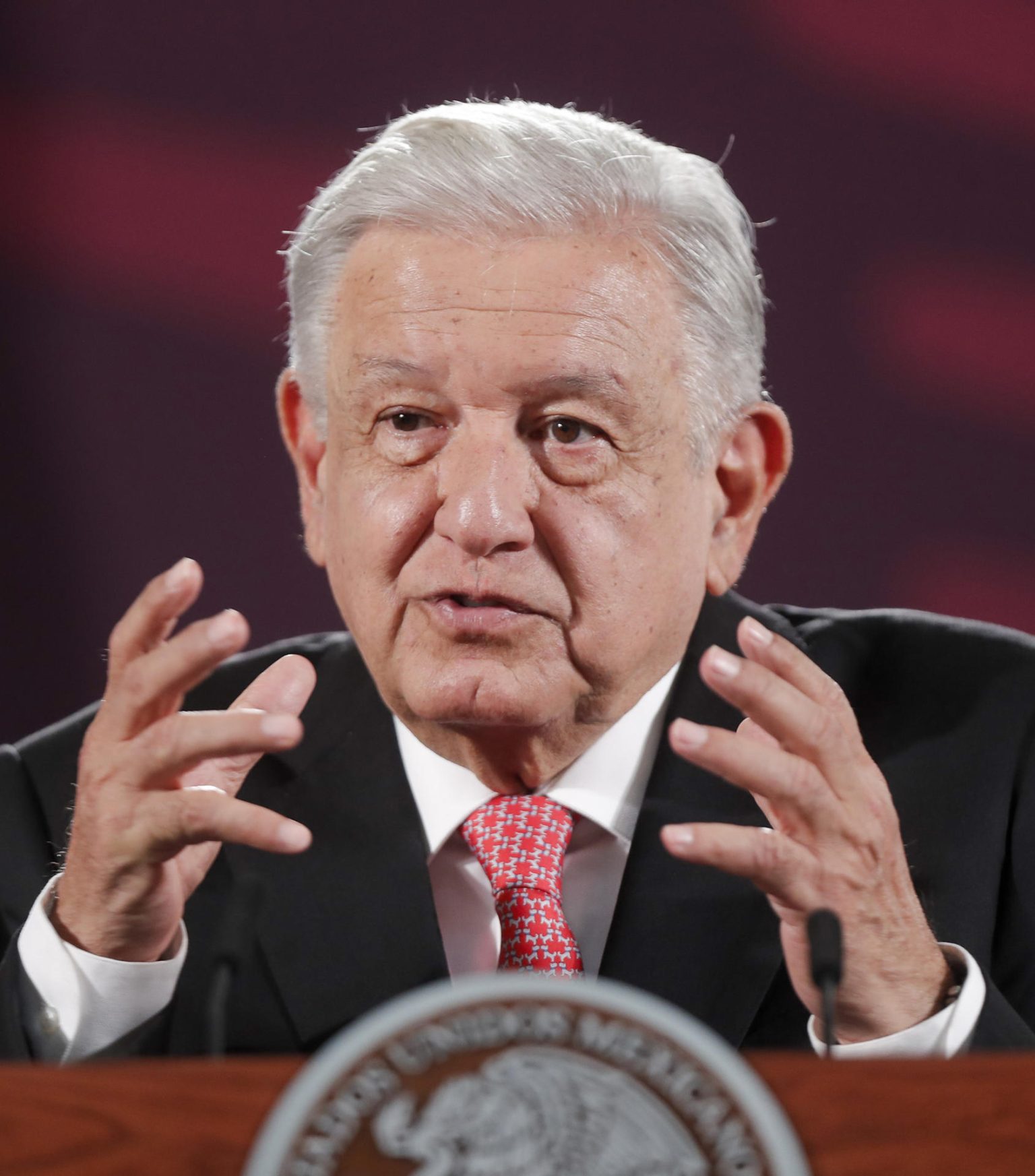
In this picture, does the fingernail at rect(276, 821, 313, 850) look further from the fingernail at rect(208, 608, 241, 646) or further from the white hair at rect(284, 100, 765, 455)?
the white hair at rect(284, 100, 765, 455)

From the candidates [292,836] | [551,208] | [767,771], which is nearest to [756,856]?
[767,771]

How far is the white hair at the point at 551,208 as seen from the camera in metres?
1.67

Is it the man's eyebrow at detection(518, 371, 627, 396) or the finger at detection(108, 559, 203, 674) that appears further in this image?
the man's eyebrow at detection(518, 371, 627, 396)

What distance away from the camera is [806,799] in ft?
4.03

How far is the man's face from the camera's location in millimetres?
1594

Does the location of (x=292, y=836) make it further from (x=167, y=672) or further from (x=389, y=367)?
(x=389, y=367)

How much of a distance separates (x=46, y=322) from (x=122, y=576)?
1.19 feet

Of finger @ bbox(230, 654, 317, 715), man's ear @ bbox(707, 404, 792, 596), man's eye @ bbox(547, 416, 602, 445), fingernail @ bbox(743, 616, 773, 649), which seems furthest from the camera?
man's ear @ bbox(707, 404, 792, 596)

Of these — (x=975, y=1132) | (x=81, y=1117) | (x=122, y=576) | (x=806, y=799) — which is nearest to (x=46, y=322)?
(x=122, y=576)

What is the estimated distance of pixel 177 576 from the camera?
123cm

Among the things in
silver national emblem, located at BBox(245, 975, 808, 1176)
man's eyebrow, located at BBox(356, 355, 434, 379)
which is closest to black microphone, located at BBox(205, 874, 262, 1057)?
silver national emblem, located at BBox(245, 975, 808, 1176)

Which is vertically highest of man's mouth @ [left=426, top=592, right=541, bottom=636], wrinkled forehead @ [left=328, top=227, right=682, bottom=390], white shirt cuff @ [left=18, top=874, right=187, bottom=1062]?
wrinkled forehead @ [left=328, top=227, right=682, bottom=390]

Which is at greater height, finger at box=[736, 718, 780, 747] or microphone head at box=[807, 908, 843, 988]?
microphone head at box=[807, 908, 843, 988]

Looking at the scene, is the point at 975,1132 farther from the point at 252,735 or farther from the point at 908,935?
the point at 252,735
